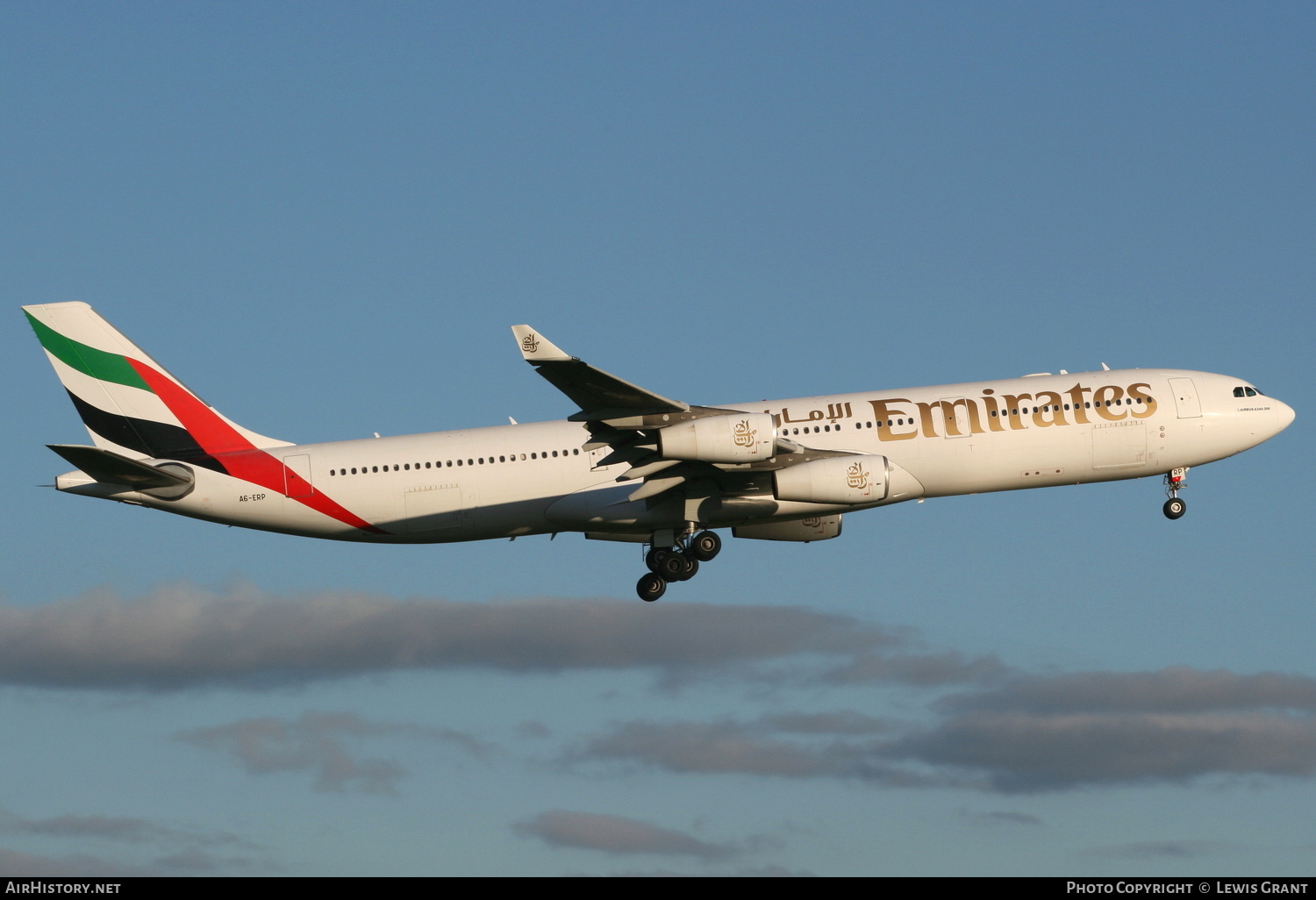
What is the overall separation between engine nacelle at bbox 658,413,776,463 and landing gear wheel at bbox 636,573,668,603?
7065 mm

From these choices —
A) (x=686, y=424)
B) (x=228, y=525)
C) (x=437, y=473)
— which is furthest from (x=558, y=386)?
(x=228, y=525)

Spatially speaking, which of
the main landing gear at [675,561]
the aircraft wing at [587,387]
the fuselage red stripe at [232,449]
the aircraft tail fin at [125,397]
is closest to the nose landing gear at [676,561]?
the main landing gear at [675,561]

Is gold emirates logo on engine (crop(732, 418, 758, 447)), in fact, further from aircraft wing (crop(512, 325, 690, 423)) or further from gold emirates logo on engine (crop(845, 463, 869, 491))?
gold emirates logo on engine (crop(845, 463, 869, 491))

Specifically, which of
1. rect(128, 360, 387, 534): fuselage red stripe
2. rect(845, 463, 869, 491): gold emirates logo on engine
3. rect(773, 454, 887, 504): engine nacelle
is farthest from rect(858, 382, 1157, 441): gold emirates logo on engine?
rect(128, 360, 387, 534): fuselage red stripe

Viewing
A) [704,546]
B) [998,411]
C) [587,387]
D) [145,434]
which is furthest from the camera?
[145,434]

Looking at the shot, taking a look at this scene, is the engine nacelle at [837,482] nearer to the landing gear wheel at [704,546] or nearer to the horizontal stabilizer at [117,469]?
the landing gear wheel at [704,546]

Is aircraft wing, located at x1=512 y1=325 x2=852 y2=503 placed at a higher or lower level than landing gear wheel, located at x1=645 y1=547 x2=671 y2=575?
higher

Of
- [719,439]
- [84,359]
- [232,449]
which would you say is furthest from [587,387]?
[84,359]

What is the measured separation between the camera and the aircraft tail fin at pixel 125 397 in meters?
46.9

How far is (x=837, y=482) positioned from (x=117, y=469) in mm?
21872

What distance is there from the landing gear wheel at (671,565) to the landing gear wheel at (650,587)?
1.40 ft

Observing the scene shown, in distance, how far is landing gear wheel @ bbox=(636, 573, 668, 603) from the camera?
4734 cm

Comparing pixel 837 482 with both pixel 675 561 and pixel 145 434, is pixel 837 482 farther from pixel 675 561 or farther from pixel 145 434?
pixel 145 434

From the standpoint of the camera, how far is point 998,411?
46031 mm
